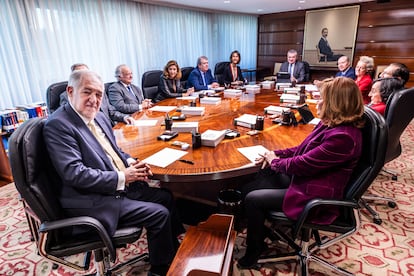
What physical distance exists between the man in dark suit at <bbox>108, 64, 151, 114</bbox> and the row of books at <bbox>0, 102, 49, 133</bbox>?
38.3 inches

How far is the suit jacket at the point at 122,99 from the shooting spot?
2816mm

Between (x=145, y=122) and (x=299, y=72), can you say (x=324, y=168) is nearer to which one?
(x=145, y=122)

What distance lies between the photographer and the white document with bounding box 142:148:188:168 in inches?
58.5

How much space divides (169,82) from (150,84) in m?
0.29

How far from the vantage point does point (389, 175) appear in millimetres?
2891

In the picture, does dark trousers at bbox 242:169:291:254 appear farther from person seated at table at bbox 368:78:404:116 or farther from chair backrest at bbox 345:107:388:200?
person seated at table at bbox 368:78:404:116

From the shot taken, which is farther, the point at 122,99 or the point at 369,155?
the point at 122,99

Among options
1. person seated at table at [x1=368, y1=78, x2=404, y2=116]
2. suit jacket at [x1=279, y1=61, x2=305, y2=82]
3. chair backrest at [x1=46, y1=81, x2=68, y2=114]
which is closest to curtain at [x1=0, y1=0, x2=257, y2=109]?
chair backrest at [x1=46, y1=81, x2=68, y2=114]

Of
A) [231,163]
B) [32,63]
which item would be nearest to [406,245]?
[231,163]

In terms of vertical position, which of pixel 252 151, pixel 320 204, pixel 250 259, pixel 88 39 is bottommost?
pixel 250 259

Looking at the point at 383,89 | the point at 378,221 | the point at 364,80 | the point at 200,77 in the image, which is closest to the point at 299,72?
the point at 364,80

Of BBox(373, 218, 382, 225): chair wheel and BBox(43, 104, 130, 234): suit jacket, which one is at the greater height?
BBox(43, 104, 130, 234): suit jacket

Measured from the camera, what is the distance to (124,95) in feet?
9.56

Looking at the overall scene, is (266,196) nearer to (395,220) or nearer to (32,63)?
(395,220)
